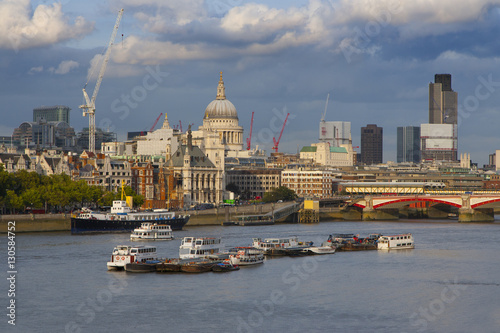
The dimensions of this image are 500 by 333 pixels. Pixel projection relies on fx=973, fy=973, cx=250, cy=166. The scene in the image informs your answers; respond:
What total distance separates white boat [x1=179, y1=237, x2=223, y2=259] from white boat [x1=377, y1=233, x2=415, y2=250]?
14.6 meters

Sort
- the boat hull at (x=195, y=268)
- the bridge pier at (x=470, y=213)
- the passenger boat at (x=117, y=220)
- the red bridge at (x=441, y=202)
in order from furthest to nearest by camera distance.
→ 1. the red bridge at (x=441, y=202)
2. the bridge pier at (x=470, y=213)
3. the passenger boat at (x=117, y=220)
4. the boat hull at (x=195, y=268)

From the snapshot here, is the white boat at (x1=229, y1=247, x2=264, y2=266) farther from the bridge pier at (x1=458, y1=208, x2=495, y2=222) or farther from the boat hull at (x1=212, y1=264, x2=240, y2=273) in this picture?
the bridge pier at (x1=458, y1=208, x2=495, y2=222)

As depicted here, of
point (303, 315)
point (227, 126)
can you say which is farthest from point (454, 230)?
point (227, 126)

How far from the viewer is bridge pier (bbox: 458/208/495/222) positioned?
112m

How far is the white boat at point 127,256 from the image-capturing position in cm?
5997

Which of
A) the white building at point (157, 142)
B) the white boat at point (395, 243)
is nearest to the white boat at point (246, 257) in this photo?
the white boat at point (395, 243)

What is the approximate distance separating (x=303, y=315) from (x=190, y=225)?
56457 millimetres

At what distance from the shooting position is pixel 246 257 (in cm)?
6269

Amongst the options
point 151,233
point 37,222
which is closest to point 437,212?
point 151,233

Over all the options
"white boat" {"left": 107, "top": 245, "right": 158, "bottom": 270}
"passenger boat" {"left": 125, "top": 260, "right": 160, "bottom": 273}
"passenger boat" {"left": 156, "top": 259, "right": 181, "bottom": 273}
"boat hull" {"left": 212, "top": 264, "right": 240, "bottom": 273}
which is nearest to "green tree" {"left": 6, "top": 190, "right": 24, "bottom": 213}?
"white boat" {"left": 107, "top": 245, "right": 158, "bottom": 270}

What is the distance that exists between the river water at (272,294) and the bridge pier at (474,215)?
4052 centimetres

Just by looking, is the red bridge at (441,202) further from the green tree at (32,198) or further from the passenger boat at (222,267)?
the passenger boat at (222,267)

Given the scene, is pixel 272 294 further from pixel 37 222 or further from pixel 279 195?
pixel 279 195

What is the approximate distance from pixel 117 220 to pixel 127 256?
28010 millimetres
